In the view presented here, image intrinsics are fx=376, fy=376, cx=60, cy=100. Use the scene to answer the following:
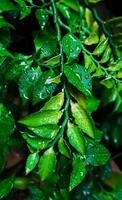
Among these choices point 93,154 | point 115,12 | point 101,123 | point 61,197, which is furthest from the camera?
point 115,12

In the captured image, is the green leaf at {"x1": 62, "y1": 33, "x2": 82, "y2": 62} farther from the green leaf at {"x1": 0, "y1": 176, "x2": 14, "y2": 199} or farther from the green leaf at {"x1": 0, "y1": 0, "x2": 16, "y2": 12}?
the green leaf at {"x1": 0, "y1": 176, "x2": 14, "y2": 199}

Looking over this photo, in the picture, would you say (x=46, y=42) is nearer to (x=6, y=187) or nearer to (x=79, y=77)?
(x=79, y=77)

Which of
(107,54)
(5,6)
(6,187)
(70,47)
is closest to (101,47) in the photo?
(107,54)

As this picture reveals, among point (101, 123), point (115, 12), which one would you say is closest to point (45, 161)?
point (101, 123)

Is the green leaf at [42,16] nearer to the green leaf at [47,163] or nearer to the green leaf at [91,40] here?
A: the green leaf at [91,40]

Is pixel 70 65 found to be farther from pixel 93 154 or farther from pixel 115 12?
pixel 115 12

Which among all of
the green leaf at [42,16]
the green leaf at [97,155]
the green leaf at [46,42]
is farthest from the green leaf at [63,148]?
the green leaf at [42,16]
